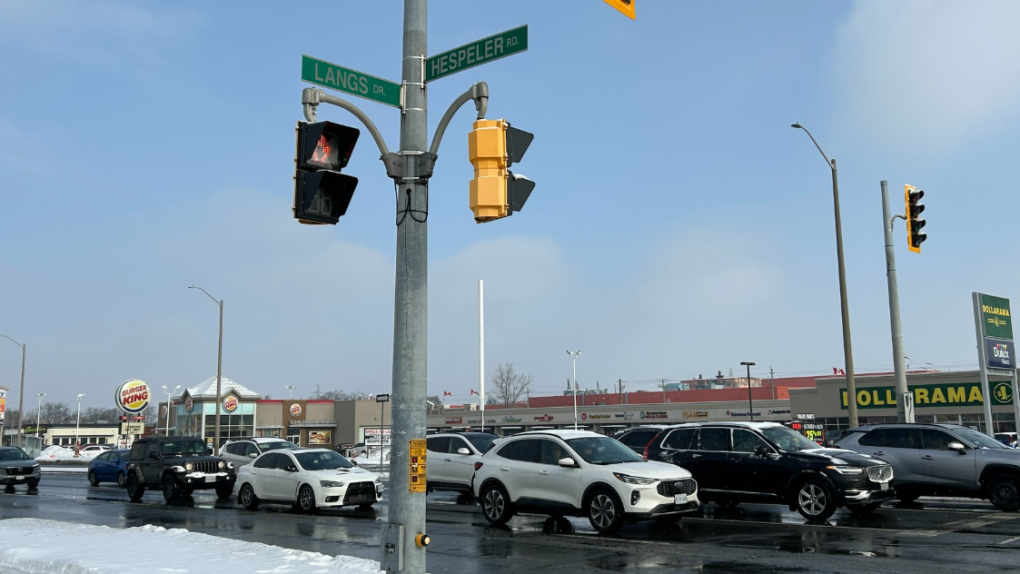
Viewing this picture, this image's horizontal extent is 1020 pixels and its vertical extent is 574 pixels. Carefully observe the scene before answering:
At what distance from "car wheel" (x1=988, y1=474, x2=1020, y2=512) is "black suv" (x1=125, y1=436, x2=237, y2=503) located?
19.5 m

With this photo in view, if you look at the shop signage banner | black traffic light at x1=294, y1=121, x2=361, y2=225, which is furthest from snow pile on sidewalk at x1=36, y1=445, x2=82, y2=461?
black traffic light at x1=294, y1=121, x2=361, y2=225

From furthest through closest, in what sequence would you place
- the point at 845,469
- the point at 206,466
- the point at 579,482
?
the point at 206,466 < the point at 845,469 < the point at 579,482

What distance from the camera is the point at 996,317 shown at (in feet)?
81.0

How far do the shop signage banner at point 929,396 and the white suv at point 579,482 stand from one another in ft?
119

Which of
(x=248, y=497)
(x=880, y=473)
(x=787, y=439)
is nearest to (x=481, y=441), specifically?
(x=248, y=497)

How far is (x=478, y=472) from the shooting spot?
52.8ft

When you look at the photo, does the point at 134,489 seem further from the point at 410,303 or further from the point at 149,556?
the point at 410,303

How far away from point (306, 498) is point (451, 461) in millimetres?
3622

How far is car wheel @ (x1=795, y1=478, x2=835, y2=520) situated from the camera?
48.9 feet

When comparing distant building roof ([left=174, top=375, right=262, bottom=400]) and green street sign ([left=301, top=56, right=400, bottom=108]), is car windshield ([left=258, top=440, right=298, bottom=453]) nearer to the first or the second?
green street sign ([left=301, top=56, right=400, bottom=108])

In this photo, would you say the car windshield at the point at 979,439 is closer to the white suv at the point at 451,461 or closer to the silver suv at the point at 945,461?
the silver suv at the point at 945,461

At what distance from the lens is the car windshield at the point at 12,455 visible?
105ft

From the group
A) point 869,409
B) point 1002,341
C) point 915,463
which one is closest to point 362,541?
point 915,463

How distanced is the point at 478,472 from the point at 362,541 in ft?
8.83
